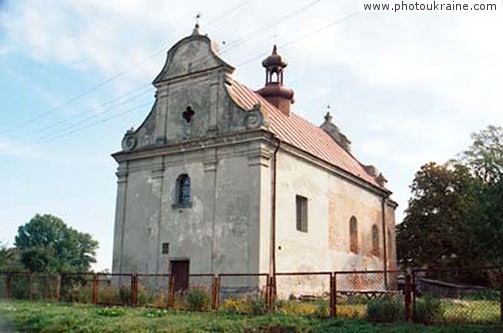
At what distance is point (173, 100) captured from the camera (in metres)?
25.2

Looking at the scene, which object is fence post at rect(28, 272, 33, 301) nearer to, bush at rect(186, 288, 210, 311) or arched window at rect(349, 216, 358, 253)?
bush at rect(186, 288, 210, 311)

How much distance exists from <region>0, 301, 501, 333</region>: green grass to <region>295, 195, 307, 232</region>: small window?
380 inches

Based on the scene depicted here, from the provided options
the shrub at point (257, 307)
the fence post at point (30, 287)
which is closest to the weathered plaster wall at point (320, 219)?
the shrub at point (257, 307)

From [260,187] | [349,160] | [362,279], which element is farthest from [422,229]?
[260,187]

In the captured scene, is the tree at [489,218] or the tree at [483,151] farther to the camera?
the tree at [483,151]

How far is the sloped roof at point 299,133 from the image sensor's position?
79.4ft

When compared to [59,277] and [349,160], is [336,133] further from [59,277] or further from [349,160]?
[59,277]

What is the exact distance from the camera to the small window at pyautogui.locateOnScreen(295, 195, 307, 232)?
79.0 feet

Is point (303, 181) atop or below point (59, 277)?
atop

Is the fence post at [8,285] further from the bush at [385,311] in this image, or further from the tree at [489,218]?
the tree at [489,218]

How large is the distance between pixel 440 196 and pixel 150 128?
22.0m

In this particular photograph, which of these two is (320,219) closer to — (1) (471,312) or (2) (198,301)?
(2) (198,301)

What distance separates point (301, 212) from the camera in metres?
24.4

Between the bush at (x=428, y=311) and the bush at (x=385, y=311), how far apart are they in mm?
425
